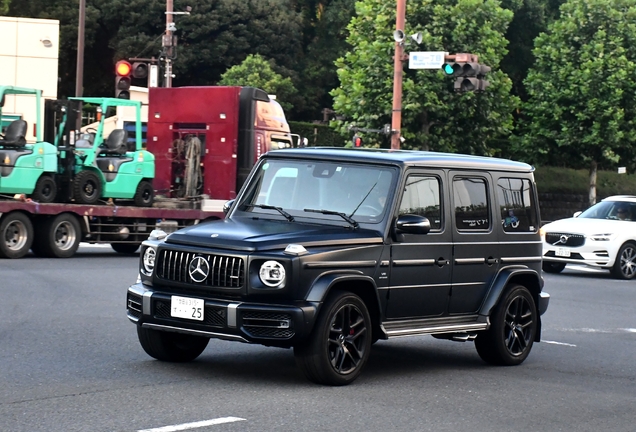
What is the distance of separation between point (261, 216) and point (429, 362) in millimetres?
2141

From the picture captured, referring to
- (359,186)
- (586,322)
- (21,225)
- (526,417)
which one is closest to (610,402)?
(526,417)

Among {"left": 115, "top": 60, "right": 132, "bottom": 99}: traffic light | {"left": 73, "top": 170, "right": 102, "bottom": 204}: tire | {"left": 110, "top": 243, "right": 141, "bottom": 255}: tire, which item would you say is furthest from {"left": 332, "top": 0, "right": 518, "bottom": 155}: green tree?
{"left": 73, "top": 170, "right": 102, "bottom": 204}: tire

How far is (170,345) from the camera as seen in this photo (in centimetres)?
957

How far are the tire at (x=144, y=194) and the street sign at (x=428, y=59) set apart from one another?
24.5 feet

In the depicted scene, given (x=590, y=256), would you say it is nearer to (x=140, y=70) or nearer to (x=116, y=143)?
(x=116, y=143)

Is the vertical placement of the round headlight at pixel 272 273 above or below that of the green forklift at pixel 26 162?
below

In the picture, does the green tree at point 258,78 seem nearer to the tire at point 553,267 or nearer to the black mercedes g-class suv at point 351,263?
the tire at point 553,267

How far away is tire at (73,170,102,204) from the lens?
22297 millimetres

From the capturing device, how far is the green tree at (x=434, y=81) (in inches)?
1906

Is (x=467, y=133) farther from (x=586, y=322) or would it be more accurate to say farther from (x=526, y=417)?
(x=526, y=417)

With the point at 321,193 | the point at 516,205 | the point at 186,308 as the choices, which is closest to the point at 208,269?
the point at 186,308

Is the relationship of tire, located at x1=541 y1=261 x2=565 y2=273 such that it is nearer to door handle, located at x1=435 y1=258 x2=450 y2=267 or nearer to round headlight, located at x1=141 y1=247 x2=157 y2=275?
door handle, located at x1=435 y1=258 x2=450 y2=267

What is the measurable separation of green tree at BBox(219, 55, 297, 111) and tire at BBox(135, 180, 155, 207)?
3318 centimetres

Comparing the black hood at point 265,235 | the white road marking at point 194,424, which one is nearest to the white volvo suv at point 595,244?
the black hood at point 265,235
